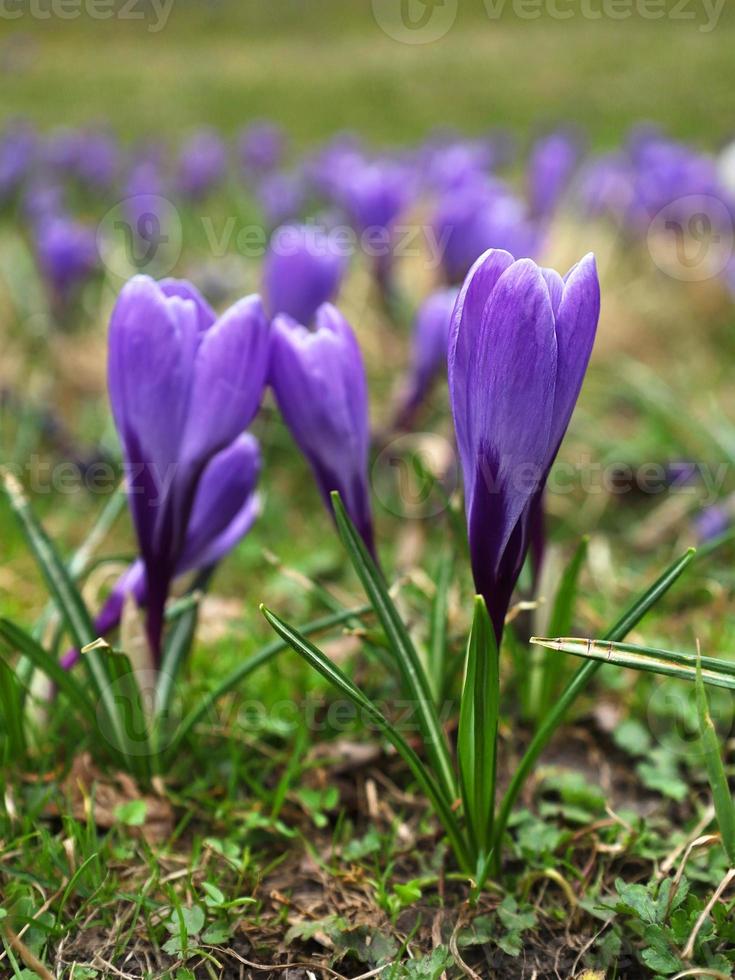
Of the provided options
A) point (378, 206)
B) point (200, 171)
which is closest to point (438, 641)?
point (378, 206)

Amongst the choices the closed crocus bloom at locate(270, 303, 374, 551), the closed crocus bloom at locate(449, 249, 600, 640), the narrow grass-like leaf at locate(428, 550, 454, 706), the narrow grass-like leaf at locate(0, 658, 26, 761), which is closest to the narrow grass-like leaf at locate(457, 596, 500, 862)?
the closed crocus bloom at locate(449, 249, 600, 640)

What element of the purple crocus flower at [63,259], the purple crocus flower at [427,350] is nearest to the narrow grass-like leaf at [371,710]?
the purple crocus flower at [427,350]

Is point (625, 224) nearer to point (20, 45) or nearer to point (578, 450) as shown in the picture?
point (578, 450)

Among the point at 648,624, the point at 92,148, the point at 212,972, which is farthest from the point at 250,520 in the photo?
the point at 92,148

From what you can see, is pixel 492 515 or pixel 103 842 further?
pixel 103 842

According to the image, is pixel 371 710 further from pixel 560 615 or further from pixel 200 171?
pixel 200 171

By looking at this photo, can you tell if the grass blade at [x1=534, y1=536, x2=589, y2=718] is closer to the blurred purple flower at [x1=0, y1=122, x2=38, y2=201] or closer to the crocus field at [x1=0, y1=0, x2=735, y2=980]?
the crocus field at [x1=0, y1=0, x2=735, y2=980]
